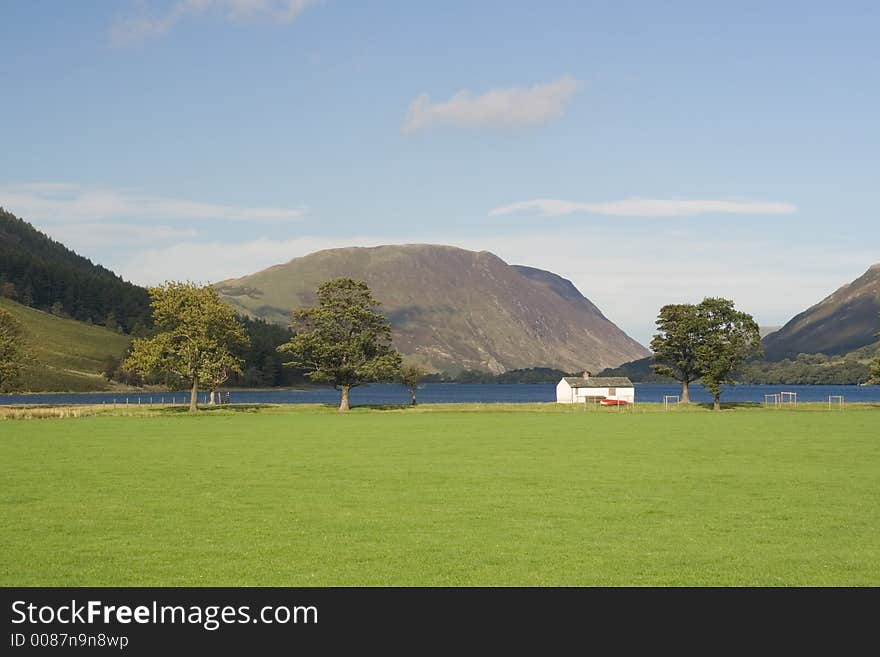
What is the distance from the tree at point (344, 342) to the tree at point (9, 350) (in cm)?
3362

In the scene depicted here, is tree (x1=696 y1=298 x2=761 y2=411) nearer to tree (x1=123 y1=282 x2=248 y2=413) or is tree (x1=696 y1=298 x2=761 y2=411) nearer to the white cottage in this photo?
the white cottage

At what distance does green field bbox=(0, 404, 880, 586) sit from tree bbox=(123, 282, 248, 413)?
54.1 m

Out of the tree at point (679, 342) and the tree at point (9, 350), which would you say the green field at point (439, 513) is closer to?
the tree at point (9, 350)

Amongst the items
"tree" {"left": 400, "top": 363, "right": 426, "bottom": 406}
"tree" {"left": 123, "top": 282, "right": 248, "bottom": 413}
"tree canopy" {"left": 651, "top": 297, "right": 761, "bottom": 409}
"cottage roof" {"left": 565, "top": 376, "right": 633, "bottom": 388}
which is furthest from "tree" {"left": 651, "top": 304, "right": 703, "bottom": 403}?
"tree" {"left": 123, "top": 282, "right": 248, "bottom": 413}

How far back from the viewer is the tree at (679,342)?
462 feet

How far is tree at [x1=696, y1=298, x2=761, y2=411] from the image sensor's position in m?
132

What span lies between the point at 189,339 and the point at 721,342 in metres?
77.2

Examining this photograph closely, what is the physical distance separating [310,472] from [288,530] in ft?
53.3

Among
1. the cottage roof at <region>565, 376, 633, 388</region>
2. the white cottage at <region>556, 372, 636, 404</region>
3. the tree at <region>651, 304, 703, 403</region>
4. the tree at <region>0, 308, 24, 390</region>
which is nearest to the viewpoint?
the tree at <region>0, 308, 24, 390</region>

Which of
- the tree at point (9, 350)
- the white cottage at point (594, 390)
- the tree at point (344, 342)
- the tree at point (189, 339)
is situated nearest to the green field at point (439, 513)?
the tree at point (189, 339)

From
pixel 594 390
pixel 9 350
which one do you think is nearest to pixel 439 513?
pixel 9 350

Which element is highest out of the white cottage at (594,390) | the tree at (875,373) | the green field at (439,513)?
the tree at (875,373)
